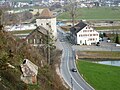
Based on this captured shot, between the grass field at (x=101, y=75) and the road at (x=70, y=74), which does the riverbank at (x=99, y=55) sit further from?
the grass field at (x=101, y=75)

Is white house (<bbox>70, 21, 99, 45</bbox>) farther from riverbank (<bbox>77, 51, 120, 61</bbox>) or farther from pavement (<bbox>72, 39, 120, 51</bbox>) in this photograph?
riverbank (<bbox>77, 51, 120, 61</bbox>)

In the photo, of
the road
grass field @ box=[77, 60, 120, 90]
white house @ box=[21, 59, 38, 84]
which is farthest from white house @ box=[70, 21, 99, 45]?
white house @ box=[21, 59, 38, 84]

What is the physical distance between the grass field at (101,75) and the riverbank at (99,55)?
22.8 ft

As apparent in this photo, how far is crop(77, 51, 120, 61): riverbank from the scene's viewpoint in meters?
49.5

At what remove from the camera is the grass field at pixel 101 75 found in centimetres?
3192

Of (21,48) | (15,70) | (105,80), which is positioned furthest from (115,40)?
(15,70)

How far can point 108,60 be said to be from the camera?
160 feet

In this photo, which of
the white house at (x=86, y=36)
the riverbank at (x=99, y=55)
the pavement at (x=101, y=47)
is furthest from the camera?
the white house at (x=86, y=36)

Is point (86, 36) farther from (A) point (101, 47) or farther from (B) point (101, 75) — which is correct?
(B) point (101, 75)

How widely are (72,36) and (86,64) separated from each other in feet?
70.9

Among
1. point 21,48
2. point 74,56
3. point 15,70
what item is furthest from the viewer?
point 74,56

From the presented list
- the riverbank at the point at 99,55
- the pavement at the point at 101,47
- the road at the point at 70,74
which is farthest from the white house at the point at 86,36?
the riverbank at the point at 99,55

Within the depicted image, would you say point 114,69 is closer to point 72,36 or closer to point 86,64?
point 86,64

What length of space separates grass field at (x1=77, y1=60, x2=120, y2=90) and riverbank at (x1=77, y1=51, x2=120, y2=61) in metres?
6.96
